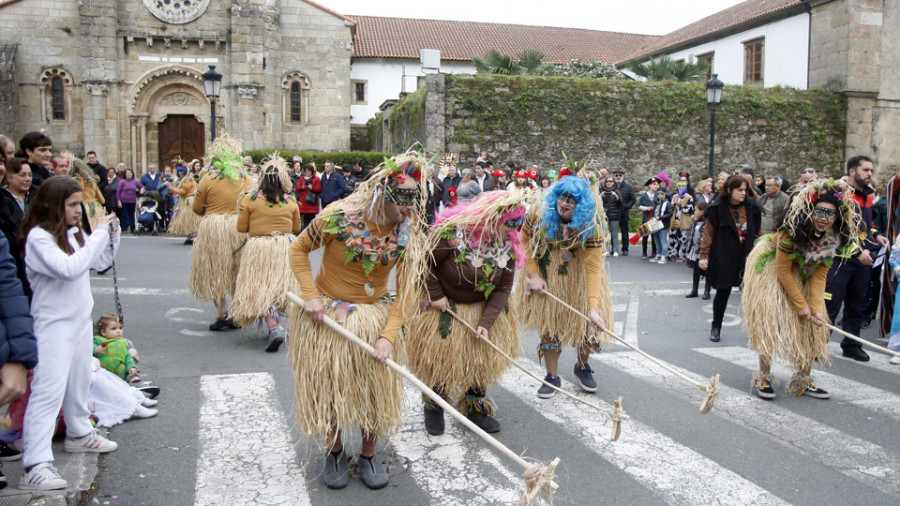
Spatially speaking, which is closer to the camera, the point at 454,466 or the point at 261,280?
the point at 454,466

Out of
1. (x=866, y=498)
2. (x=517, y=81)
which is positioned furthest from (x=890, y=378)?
(x=517, y=81)

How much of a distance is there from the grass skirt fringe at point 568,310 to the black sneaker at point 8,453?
3.46 m

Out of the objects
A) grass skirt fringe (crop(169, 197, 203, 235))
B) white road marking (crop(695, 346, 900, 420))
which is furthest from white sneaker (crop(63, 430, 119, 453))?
grass skirt fringe (crop(169, 197, 203, 235))

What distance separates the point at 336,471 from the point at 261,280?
131 inches

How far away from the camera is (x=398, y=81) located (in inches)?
1529

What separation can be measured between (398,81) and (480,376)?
35.7 meters

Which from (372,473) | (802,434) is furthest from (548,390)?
(372,473)

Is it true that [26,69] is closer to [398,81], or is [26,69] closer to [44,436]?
[398,81]

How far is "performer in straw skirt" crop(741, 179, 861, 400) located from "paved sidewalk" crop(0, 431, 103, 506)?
4958mm

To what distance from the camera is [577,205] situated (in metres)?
5.24

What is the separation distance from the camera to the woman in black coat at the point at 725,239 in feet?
26.0

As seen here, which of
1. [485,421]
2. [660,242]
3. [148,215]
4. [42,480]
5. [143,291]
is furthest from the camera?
[148,215]

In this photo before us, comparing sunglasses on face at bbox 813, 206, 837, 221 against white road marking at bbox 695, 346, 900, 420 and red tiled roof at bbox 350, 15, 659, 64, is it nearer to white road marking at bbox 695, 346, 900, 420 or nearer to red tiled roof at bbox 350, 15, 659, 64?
white road marking at bbox 695, 346, 900, 420

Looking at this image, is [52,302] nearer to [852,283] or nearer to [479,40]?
[852,283]
